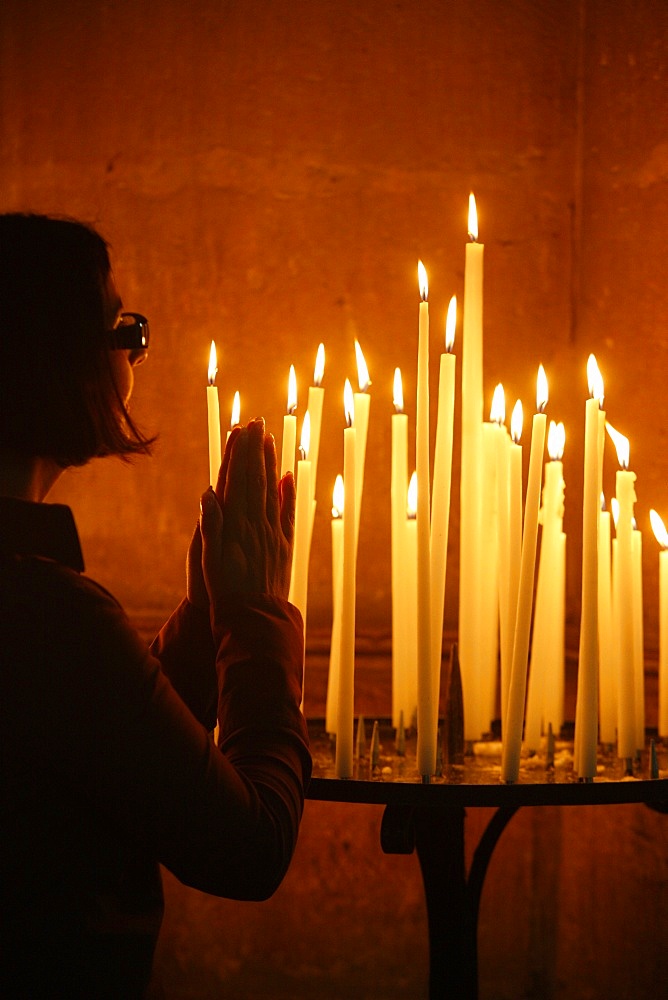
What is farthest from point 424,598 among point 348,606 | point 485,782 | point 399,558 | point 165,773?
point 165,773

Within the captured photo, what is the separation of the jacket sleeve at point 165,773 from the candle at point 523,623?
32 centimetres

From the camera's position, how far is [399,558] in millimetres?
1511

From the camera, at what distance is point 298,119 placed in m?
2.29

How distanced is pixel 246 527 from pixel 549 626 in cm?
59

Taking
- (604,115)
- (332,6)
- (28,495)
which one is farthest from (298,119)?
(28,495)

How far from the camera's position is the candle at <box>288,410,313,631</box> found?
1.32 meters

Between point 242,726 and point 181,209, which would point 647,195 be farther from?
point 242,726

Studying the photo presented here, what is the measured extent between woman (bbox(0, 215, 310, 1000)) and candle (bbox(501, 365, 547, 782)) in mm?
281

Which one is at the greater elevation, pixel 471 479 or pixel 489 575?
pixel 471 479

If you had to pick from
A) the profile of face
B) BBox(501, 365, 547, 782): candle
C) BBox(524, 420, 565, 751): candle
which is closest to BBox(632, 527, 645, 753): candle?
BBox(524, 420, 565, 751): candle

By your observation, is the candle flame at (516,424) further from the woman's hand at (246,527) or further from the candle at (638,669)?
the woman's hand at (246,527)

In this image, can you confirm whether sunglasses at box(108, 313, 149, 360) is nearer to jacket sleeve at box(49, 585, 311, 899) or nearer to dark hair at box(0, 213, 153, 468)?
dark hair at box(0, 213, 153, 468)

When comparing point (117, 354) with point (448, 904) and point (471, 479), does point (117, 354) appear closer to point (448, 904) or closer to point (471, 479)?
point (471, 479)

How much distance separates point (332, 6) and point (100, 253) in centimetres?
152
